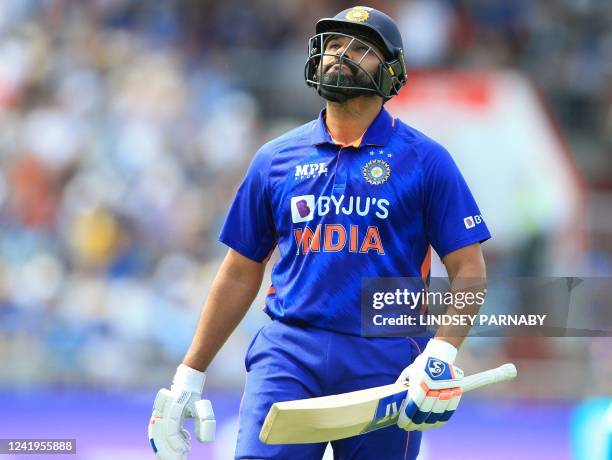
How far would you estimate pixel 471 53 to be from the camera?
509 inches

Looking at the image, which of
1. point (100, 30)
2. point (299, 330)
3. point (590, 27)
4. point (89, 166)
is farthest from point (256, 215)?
point (590, 27)

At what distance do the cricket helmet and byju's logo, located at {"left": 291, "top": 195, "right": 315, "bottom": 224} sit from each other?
0.35 meters

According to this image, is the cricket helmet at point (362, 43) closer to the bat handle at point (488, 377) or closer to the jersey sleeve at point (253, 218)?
the jersey sleeve at point (253, 218)

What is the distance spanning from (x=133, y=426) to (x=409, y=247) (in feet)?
13.3

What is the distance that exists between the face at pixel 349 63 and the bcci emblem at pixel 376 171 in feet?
0.88

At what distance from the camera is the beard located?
4289 mm

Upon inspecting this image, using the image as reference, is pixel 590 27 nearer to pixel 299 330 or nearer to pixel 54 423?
pixel 54 423

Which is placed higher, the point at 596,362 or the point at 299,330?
the point at 596,362

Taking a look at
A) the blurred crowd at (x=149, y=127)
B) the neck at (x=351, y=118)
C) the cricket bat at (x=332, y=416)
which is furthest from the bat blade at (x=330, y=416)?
the blurred crowd at (x=149, y=127)

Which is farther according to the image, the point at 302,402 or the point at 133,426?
the point at 133,426

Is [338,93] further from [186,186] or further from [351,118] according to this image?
[186,186]

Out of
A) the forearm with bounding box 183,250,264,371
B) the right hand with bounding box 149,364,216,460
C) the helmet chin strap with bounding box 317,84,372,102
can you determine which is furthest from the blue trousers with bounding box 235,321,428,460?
the helmet chin strap with bounding box 317,84,372,102

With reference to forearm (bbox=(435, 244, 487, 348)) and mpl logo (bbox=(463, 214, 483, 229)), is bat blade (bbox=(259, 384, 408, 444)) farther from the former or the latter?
mpl logo (bbox=(463, 214, 483, 229))

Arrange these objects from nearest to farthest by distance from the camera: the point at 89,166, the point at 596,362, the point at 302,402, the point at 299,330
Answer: the point at 302,402 → the point at 299,330 → the point at 596,362 → the point at 89,166
